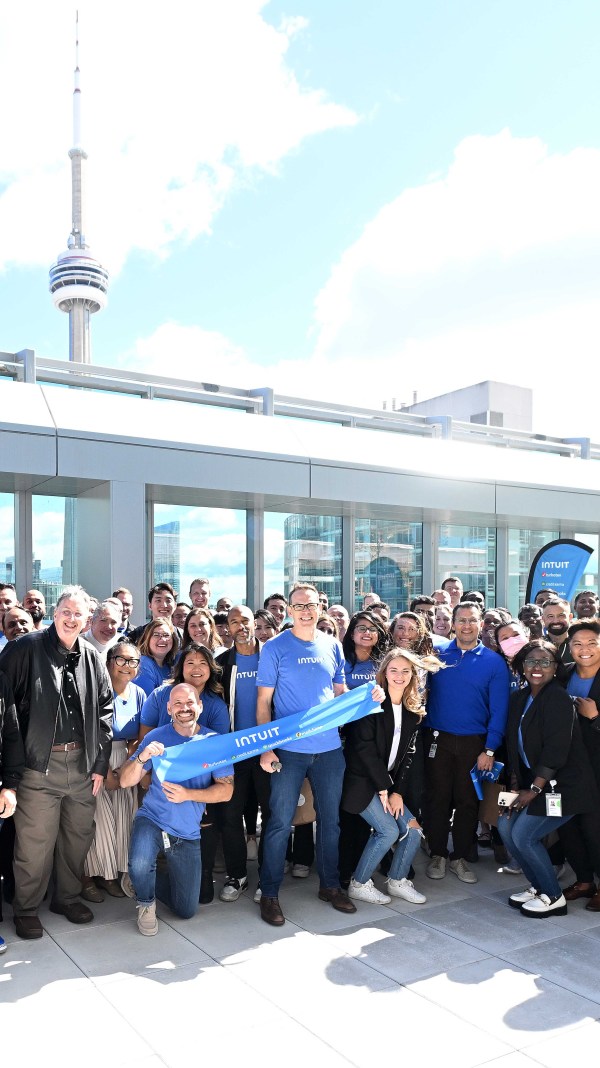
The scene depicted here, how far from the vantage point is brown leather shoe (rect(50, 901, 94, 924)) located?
4875mm

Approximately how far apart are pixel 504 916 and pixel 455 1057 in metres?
1.68

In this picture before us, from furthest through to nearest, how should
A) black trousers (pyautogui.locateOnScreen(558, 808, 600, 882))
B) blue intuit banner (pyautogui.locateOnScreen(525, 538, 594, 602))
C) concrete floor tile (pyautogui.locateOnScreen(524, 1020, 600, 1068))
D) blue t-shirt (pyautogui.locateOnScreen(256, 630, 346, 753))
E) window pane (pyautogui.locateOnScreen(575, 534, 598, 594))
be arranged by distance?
window pane (pyautogui.locateOnScreen(575, 534, 598, 594)) → blue intuit banner (pyautogui.locateOnScreen(525, 538, 594, 602)) → black trousers (pyautogui.locateOnScreen(558, 808, 600, 882)) → blue t-shirt (pyautogui.locateOnScreen(256, 630, 346, 753)) → concrete floor tile (pyautogui.locateOnScreen(524, 1020, 600, 1068))

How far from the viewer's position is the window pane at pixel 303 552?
12.5m

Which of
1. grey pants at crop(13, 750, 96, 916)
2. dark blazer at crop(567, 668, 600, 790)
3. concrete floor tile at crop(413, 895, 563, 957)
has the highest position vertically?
dark blazer at crop(567, 668, 600, 790)

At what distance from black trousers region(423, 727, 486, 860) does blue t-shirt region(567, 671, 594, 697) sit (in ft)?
2.32

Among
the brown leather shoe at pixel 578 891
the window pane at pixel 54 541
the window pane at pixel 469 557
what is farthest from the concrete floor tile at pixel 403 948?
the window pane at pixel 469 557

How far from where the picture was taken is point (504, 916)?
16.8ft

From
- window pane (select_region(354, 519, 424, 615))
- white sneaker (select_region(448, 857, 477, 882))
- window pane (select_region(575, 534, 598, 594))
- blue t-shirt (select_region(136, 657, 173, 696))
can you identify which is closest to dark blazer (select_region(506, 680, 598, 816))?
white sneaker (select_region(448, 857, 477, 882))

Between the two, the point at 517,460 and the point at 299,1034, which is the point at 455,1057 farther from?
the point at 517,460

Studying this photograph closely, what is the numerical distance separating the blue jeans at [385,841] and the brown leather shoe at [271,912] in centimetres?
65

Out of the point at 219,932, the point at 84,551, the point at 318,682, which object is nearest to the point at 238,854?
the point at 219,932

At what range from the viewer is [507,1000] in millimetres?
4031

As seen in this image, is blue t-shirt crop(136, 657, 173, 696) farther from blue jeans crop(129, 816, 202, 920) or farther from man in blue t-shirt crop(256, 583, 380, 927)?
blue jeans crop(129, 816, 202, 920)

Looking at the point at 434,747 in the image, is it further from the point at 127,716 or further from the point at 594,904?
the point at 127,716
